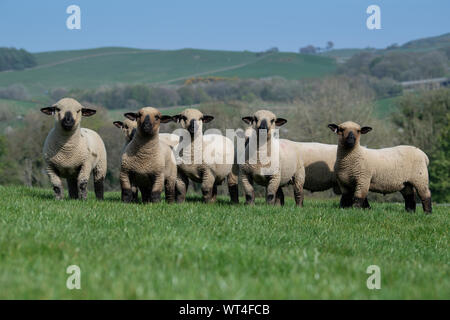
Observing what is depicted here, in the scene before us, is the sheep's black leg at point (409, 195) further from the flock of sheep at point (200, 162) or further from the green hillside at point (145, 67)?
the green hillside at point (145, 67)

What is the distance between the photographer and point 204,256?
6043mm

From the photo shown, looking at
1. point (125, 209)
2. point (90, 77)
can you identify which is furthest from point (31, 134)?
point (90, 77)

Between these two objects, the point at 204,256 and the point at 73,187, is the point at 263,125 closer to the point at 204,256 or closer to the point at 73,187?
the point at 73,187

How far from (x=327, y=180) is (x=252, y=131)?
11.6 ft

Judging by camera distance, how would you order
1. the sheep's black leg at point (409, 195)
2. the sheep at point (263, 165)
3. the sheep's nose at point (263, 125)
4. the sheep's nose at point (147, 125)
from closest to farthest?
1. the sheep's nose at point (147, 125)
2. the sheep's nose at point (263, 125)
3. the sheep at point (263, 165)
4. the sheep's black leg at point (409, 195)

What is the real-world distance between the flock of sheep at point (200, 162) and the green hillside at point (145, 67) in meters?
111

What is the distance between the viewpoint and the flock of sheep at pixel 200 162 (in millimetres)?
12398

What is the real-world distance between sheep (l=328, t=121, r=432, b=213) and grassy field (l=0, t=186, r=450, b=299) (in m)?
3.95

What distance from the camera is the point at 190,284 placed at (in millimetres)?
4930

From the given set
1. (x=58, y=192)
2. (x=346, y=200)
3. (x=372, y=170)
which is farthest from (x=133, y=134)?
(x=372, y=170)

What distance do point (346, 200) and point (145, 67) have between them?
474ft

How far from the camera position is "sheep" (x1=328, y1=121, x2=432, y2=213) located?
14023mm

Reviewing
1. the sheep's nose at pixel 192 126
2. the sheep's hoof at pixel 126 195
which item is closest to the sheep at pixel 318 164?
the sheep's nose at pixel 192 126

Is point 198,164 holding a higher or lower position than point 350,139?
lower
